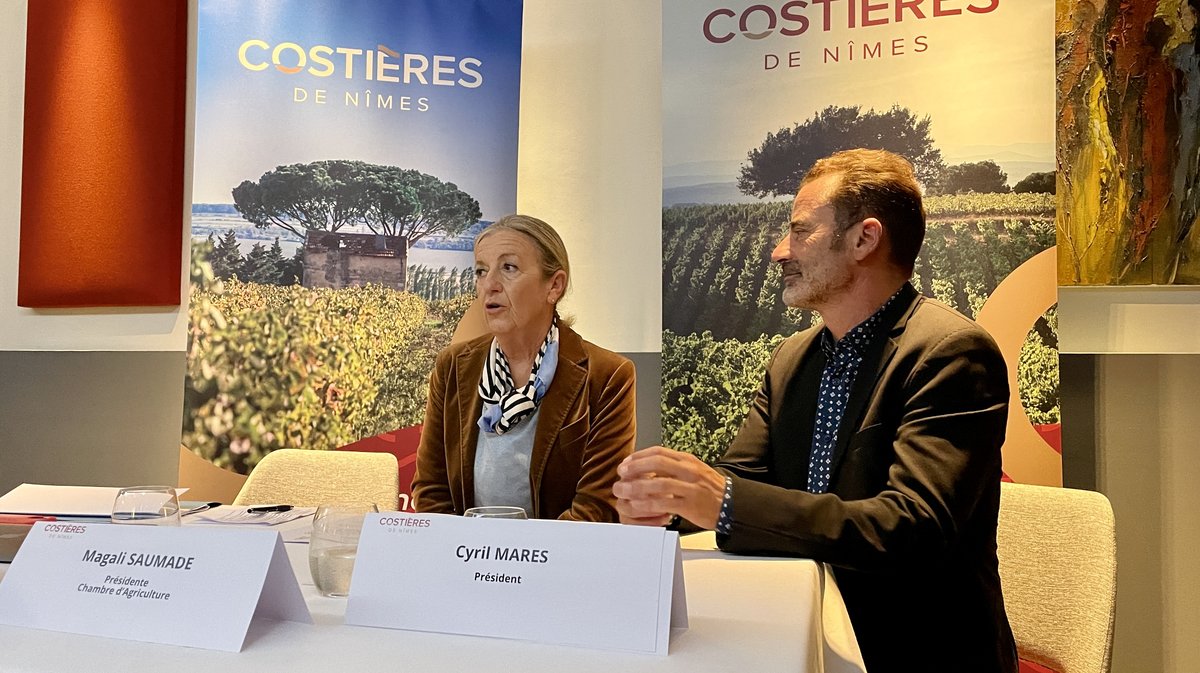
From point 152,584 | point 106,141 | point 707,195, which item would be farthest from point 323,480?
point 106,141

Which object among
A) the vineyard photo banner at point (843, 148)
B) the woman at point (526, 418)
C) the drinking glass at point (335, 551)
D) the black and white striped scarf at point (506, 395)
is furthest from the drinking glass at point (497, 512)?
the vineyard photo banner at point (843, 148)

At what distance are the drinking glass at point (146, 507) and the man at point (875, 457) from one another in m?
0.73

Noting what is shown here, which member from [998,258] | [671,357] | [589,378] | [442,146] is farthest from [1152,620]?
[442,146]

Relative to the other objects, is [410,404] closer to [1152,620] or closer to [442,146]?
[442,146]

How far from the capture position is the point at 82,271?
3830mm

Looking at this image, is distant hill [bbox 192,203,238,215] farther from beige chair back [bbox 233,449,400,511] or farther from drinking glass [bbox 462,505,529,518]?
drinking glass [bbox 462,505,529,518]

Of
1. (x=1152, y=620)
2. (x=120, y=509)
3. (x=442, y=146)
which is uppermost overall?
(x=442, y=146)

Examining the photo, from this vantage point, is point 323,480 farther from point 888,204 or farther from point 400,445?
point 888,204

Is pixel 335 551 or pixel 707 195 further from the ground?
pixel 707 195

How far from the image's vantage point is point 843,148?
307 cm

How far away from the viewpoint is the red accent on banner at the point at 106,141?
148 inches

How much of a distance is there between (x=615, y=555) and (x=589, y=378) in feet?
5.65

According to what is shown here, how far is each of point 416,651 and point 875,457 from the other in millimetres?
1076

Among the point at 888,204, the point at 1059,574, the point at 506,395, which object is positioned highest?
the point at 888,204
